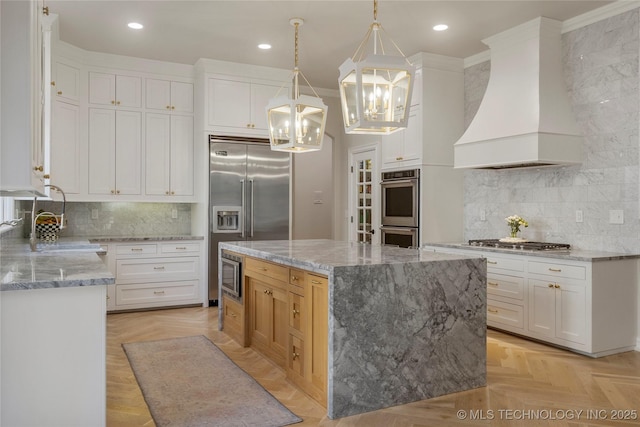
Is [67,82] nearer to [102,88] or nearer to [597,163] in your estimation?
[102,88]

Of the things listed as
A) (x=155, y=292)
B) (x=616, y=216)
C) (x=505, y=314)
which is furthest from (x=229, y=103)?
(x=616, y=216)

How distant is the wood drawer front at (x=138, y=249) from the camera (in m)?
5.52

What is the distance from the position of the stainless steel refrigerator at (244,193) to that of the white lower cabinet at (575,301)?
282 cm

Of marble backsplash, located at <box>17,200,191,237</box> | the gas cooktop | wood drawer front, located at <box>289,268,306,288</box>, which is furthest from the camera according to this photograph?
marble backsplash, located at <box>17,200,191,237</box>

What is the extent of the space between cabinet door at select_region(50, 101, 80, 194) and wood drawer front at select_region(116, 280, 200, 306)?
3.99 feet

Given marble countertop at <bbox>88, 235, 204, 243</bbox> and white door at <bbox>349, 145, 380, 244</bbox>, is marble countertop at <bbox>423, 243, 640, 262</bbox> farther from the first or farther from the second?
marble countertop at <bbox>88, 235, 204, 243</bbox>

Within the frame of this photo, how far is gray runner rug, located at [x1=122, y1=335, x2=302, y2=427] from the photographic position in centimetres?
278

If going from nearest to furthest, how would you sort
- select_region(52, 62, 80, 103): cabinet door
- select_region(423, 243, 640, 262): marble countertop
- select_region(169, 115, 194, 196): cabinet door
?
select_region(423, 243, 640, 262): marble countertop
select_region(52, 62, 80, 103): cabinet door
select_region(169, 115, 194, 196): cabinet door

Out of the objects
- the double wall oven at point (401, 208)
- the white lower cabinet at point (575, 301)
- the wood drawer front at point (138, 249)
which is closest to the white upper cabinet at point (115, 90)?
the wood drawer front at point (138, 249)

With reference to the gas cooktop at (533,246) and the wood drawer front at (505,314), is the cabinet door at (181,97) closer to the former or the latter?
A: the gas cooktop at (533,246)

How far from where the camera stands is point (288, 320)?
338 cm

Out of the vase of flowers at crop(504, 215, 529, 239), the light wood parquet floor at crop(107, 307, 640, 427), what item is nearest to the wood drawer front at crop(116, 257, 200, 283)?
the light wood parquet floor at crop(107, 307, 640, 427)

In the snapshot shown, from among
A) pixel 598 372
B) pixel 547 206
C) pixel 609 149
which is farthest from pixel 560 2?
pixel 598 372

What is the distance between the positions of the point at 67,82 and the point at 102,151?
31.2 inches
